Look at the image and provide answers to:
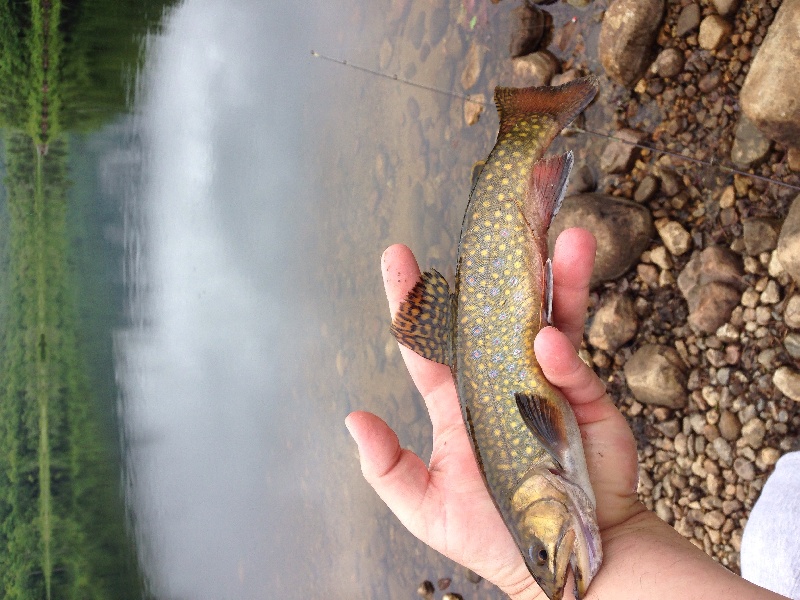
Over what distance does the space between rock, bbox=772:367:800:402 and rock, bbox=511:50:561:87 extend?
257 cm

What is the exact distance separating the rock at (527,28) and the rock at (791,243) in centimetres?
235

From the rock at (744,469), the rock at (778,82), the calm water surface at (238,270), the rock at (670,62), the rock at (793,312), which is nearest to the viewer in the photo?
the rock at (778,82)

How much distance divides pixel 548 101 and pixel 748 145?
5.03ft

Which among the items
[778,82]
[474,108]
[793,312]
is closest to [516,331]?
[793,312]

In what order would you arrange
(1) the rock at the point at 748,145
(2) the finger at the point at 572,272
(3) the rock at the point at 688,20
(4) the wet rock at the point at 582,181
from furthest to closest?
(4) the wet rock at the point at 582,181 → (3) the rock at the point at 688,20 → (1) the rock at the point at 748,145 → (2) the finger at the point at 572,272

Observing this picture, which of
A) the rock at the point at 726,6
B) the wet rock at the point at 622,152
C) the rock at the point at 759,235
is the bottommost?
the rock at the point at 759,235

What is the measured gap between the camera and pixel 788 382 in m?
3.46

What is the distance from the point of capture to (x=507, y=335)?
8.84 ft

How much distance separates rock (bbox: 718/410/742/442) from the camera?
3.75m

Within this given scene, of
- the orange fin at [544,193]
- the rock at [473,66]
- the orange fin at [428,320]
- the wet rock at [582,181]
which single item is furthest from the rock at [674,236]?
the rock at [473,66]

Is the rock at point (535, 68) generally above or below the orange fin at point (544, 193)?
above

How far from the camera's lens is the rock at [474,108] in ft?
17.7

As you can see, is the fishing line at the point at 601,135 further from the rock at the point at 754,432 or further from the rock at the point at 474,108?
the rock at the point at 754,432

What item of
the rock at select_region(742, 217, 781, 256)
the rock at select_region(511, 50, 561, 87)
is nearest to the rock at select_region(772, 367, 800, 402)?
the rock at select_region(742, 217, 781, 256)
